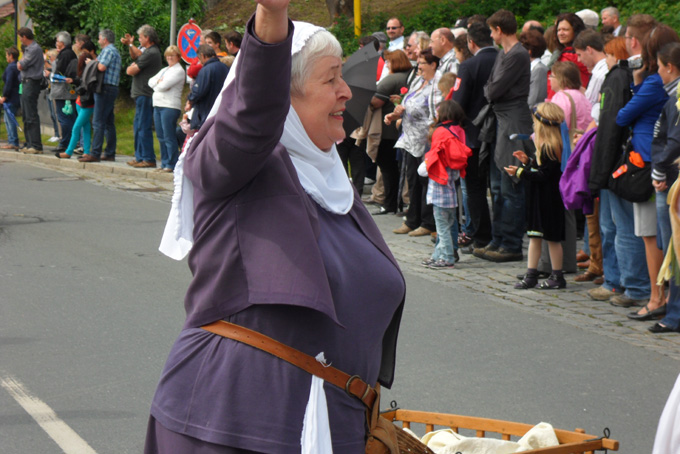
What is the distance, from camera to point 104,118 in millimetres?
16422

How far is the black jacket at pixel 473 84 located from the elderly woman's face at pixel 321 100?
24.9ft

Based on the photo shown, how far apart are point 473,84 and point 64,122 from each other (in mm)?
10288

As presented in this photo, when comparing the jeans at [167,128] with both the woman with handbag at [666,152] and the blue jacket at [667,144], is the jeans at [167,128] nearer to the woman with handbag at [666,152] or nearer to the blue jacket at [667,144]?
the woman with handbag at [666,152]

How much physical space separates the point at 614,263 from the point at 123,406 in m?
4.64

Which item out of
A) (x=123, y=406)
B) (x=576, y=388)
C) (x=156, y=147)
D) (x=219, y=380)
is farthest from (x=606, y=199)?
(x=156, y=147)

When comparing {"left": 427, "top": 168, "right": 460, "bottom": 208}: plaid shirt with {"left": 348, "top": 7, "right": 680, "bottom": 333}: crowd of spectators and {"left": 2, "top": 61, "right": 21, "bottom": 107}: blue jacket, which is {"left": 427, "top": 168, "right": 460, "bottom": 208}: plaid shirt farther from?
{"left": 2, "top": 61, "right": 21, "bottom": 107}: blue jacket

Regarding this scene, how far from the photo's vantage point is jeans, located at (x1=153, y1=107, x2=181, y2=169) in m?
14.9

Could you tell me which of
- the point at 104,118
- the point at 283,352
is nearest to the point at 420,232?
the point at 104,118

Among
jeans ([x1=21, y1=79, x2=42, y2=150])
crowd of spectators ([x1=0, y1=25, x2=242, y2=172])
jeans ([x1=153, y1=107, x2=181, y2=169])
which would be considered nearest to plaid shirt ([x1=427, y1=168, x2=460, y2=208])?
crowd of spectators ([x1=0, y1=25, x2=242, y2=172])

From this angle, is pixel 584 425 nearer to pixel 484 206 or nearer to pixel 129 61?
pixel 484 206

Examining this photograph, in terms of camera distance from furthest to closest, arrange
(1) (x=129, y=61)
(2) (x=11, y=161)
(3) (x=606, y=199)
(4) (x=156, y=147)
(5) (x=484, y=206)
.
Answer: (1) (x=129, y=61), (4) (x=156, y=147), (2) (x=11, y=161), (5) (x=484, y=206), (3) (x=606, y=199)

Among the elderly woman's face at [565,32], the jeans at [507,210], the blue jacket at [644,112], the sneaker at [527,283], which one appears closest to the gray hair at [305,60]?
the blue jacket at [644,112]

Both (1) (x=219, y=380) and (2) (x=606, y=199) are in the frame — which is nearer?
(1) (x=219, y=380)

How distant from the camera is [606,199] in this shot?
26.4 feet
